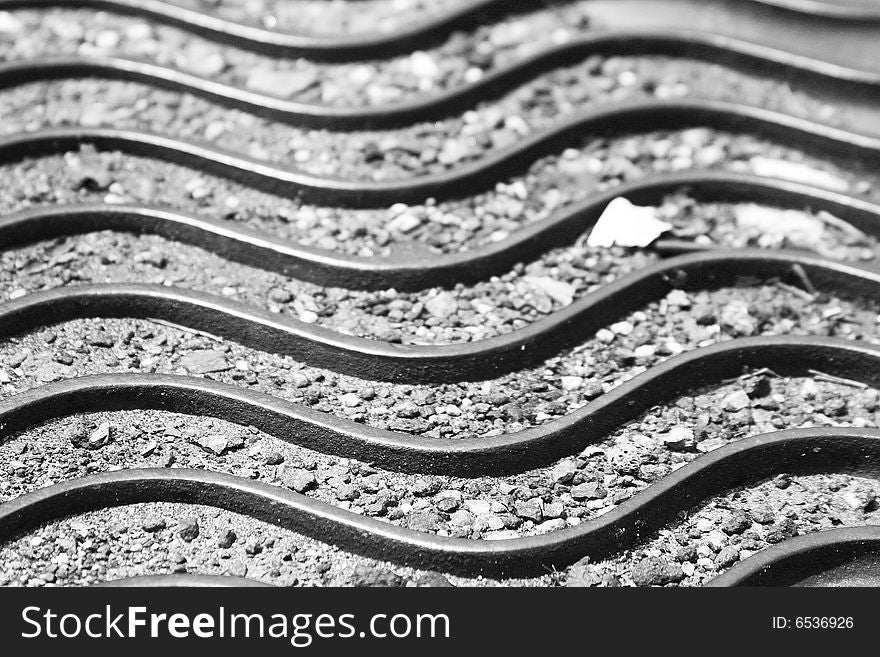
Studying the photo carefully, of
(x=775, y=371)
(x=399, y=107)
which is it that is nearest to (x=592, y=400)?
(x=775, y=371)

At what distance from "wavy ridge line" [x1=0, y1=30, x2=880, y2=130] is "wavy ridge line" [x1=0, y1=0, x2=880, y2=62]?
20 centimetres

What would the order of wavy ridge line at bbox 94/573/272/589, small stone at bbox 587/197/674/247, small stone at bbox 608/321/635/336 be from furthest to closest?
1. small stone at bbox 587/197/674/247
2. small stone at bbox 608/321/635/336
3. wavy ridge line at bbox 94/573/272/589

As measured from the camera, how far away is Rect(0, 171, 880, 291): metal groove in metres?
3.07

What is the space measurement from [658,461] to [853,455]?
0.51 meters

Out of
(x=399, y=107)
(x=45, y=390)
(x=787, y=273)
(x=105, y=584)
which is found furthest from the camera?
(x=399, y=107)

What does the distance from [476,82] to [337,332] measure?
3.80 ft

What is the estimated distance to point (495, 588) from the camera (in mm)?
2387

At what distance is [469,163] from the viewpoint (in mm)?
3385

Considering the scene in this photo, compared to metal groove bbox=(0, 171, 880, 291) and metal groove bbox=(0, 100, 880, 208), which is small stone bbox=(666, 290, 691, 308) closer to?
metal groove bbox=(0, 171, 880, 291)

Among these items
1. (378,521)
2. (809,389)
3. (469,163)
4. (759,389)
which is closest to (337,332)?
(378,521)

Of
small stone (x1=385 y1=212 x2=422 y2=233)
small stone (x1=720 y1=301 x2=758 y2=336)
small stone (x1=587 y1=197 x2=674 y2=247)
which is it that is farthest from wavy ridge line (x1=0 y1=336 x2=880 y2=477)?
small stone (x1=385 y1=212 x2=422 y2=233)

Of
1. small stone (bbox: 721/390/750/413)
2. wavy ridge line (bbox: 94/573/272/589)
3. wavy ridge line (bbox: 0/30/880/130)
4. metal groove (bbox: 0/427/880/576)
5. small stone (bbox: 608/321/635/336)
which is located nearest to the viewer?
wavy ridge line (bbox: 94/573/272/589)

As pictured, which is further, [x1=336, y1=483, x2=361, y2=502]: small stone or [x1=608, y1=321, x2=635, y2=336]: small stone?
[x1=608, y1=321, x2=635, y2=336]: small stone

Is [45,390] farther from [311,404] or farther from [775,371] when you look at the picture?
[775,371]
